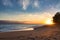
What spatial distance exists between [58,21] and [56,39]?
21.3 m

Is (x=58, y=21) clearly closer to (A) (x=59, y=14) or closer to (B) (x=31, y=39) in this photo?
(A) (x=59, y=14)

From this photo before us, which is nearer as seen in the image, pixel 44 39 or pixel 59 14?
pixel 44 39

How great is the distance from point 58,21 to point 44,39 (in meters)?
21.5

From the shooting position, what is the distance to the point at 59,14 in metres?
30.9

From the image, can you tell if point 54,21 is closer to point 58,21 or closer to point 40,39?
point 58,21

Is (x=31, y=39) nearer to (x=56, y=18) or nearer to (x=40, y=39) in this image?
(x=40, y=39)

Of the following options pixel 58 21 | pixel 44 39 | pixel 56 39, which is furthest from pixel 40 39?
Answer: pixel 58 21

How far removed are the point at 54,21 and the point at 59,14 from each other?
6.04 ft

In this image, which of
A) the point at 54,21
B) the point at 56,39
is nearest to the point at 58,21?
the point at 54,21

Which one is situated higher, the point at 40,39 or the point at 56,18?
the point at 56,18

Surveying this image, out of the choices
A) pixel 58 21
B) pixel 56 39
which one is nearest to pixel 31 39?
pixel 56 39

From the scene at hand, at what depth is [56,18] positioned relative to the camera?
31203mm

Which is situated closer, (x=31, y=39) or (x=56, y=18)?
(x=31, y=39)

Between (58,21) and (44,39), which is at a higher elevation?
(58,21)
